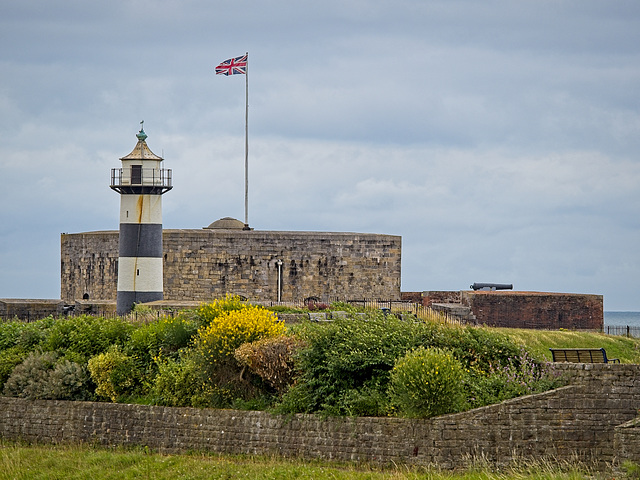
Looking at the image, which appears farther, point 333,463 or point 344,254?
point 344,254

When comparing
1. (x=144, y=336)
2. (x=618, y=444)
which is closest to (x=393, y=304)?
(x=144, y=336)

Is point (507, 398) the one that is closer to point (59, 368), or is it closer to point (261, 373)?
point (261, 373)

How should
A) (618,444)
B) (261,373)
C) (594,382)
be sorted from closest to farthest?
(618,444) → (594,382) → (261,373)

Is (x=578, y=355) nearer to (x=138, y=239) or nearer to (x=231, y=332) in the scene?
(x=231, y=332)

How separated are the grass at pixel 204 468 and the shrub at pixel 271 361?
5.56ft

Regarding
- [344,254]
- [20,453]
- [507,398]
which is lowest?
[20,453]

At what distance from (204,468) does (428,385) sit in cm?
376

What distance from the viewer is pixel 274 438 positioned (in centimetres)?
1645

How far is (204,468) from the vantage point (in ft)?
51.8

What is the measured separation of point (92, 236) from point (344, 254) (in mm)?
10027

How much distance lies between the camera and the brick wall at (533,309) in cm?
3859

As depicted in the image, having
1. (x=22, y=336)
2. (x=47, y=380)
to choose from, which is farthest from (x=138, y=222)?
(x=47, y=380)

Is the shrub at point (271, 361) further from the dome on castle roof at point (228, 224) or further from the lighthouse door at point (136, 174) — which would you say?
the dome on castle roof at point (228, 224)

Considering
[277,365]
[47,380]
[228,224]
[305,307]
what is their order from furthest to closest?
[228,224] → [305,307] → [47,380] → [277,365]
